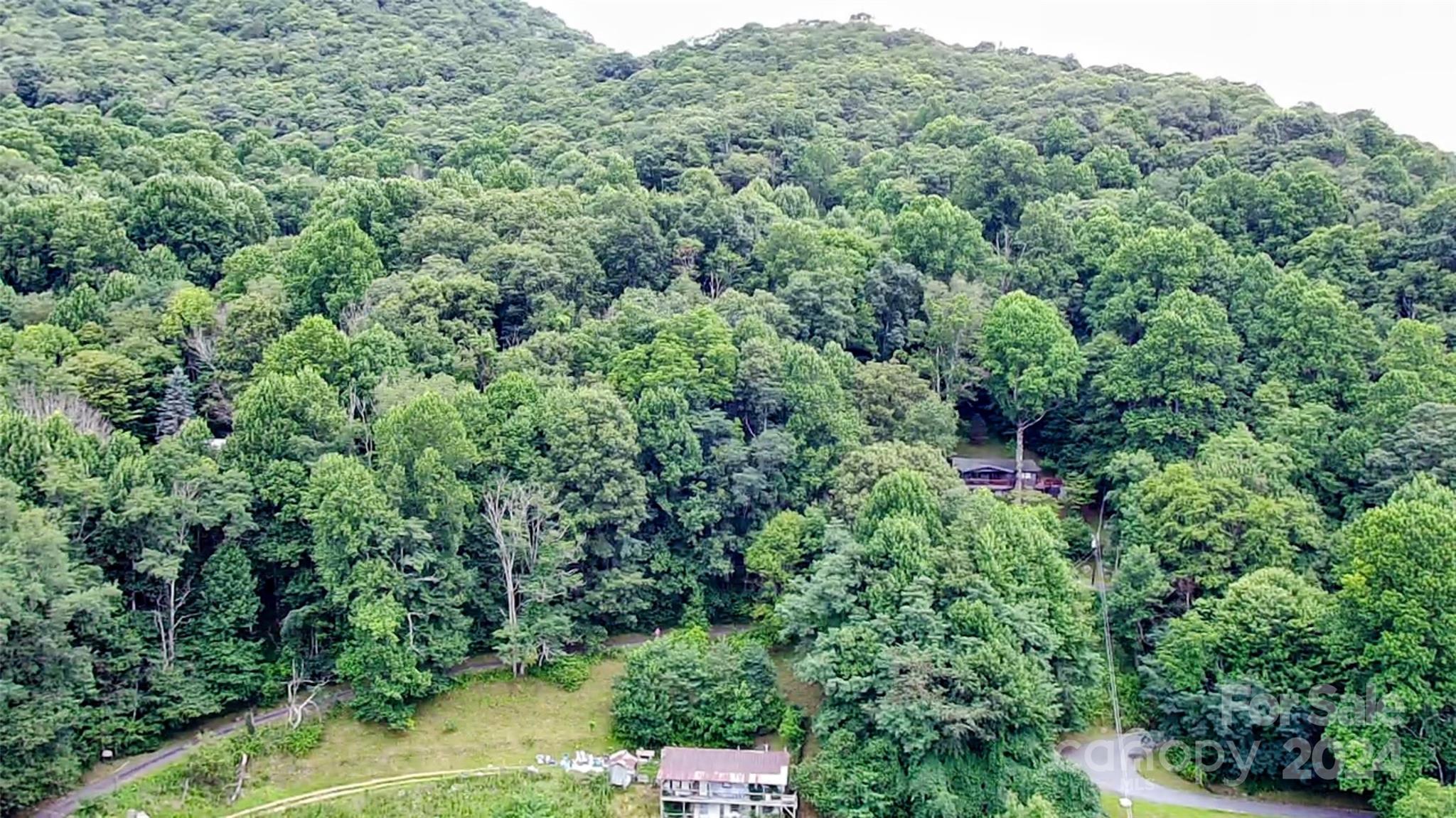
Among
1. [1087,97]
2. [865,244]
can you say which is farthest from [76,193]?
[1087,97]

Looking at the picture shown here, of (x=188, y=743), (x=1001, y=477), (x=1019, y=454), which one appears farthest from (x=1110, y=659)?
(x=188, y=743)

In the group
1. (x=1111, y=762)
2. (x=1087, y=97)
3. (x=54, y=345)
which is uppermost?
(x=1087, y=97)

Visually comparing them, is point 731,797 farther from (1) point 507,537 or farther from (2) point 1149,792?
(2) point 1149,792

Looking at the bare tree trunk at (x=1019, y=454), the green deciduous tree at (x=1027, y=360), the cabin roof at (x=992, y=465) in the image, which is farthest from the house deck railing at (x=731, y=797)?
the green deciduous tree at (x=1027, y=360)

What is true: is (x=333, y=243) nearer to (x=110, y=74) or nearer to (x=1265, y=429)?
(x=1265, y=429)

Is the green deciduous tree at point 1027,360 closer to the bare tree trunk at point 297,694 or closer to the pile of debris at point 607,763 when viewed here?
the pile of debris at point 607,763
